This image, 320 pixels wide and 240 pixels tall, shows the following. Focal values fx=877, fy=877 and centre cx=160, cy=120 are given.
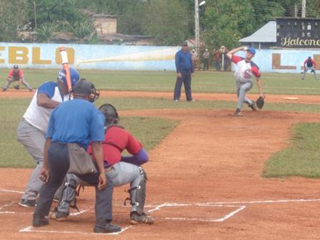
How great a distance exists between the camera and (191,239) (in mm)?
8922

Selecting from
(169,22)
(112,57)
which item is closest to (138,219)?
(112,57)

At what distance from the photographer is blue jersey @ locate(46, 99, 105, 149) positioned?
9.16 meters

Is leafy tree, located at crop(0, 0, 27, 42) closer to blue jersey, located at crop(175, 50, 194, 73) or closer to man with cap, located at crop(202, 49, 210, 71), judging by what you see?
man with cap, located at crop(202, 49, 210, 71)

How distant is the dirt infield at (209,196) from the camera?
941cm

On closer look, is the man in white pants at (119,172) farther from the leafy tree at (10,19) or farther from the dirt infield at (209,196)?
the leafy tree at (10,19)

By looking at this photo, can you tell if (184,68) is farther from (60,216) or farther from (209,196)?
(60,216)

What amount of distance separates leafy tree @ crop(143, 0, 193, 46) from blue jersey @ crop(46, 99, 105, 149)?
74.8 meters

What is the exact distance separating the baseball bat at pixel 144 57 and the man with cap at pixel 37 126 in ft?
177

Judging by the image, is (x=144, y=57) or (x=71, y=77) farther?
(x=144, y=57)

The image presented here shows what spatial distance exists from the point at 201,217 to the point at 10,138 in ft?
31.4

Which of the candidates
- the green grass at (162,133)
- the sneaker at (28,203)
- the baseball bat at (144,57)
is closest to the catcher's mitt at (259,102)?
the green grass at (162,133)

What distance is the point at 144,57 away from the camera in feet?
218

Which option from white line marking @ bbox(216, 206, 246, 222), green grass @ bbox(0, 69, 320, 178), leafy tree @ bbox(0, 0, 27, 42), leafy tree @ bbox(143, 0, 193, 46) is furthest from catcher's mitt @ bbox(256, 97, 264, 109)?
leafy tree @ bbox(143, 0, 193, 46)

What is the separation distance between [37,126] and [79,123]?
85.5 inches
